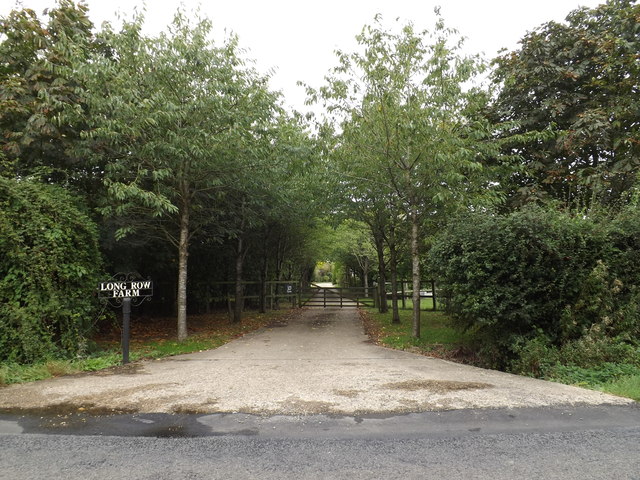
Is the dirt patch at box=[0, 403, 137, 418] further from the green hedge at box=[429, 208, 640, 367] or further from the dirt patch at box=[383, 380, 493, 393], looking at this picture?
the green hedge at box=[429, 208, 640, 367]

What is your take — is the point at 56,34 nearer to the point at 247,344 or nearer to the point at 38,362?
the point at 38,362

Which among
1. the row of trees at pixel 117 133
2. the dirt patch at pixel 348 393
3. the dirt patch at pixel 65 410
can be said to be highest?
the row of trees at pixel 117 133

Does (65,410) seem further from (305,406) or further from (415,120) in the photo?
(415,120)

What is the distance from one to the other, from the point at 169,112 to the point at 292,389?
20.2ft

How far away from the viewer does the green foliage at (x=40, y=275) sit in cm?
652

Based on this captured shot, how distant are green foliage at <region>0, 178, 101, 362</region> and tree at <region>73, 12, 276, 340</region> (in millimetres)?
1309

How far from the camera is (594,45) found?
36.0ft

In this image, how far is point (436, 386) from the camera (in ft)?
16.9

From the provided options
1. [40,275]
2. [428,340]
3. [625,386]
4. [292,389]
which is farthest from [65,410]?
[428,340]

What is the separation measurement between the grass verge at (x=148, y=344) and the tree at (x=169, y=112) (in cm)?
98

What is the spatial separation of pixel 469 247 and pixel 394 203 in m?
4.73

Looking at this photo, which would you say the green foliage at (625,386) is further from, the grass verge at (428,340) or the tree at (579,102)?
the tree at (579,102)

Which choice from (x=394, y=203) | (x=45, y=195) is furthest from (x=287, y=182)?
(x=45, y=195)

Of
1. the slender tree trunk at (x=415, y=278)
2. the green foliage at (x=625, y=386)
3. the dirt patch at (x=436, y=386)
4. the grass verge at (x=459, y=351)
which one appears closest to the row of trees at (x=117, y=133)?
the slender tree trunk at (x=415, y=278)
